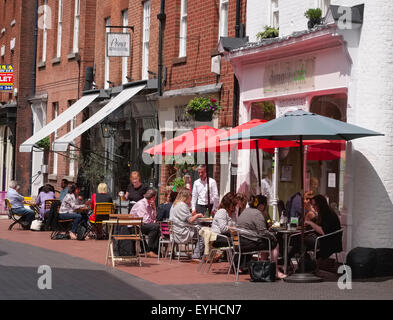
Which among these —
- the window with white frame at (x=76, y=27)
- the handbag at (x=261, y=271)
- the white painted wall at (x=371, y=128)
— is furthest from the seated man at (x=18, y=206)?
the handbag at (x=261, y=271)

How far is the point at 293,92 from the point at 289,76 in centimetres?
42

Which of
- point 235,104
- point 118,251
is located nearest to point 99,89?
point 235,104

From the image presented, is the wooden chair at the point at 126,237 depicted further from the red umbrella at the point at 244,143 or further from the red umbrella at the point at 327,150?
the red umbrella at the point at 327,150

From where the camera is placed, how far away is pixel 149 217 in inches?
708

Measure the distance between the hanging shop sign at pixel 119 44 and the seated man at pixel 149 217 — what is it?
903 cm

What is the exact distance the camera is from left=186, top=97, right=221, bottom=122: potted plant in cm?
2105

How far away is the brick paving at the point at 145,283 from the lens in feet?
39.4

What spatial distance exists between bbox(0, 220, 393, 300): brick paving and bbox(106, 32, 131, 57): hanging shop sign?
9.54m

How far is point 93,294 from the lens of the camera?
1177 cm

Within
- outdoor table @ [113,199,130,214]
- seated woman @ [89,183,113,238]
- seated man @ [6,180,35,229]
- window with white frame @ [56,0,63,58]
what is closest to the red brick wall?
window with white frame @ [56,0,63,58]

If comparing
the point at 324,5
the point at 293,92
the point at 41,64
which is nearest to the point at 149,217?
the point at 293,92

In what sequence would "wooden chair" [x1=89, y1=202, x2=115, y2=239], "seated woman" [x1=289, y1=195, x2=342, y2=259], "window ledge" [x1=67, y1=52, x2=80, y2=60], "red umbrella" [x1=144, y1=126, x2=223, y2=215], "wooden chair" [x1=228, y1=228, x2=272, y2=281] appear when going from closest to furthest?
1. "wooden chair" [x1=228, y1=228, x2=272, y2=281]
2. "seated woman" [x1=289, y1=195, x2=342, y2=259]
3. "red umbrella" [x1=144, y1=126, x2=223, y2=215]
4. "wooden chair" [x1=89, y1=202, x2=115, y2=239]
5. "window ledge" [x1=67, y1=52, x2=80, y2=60]

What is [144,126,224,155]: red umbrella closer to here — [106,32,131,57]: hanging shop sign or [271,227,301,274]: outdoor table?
[271,227,301,274]: outdoor table
